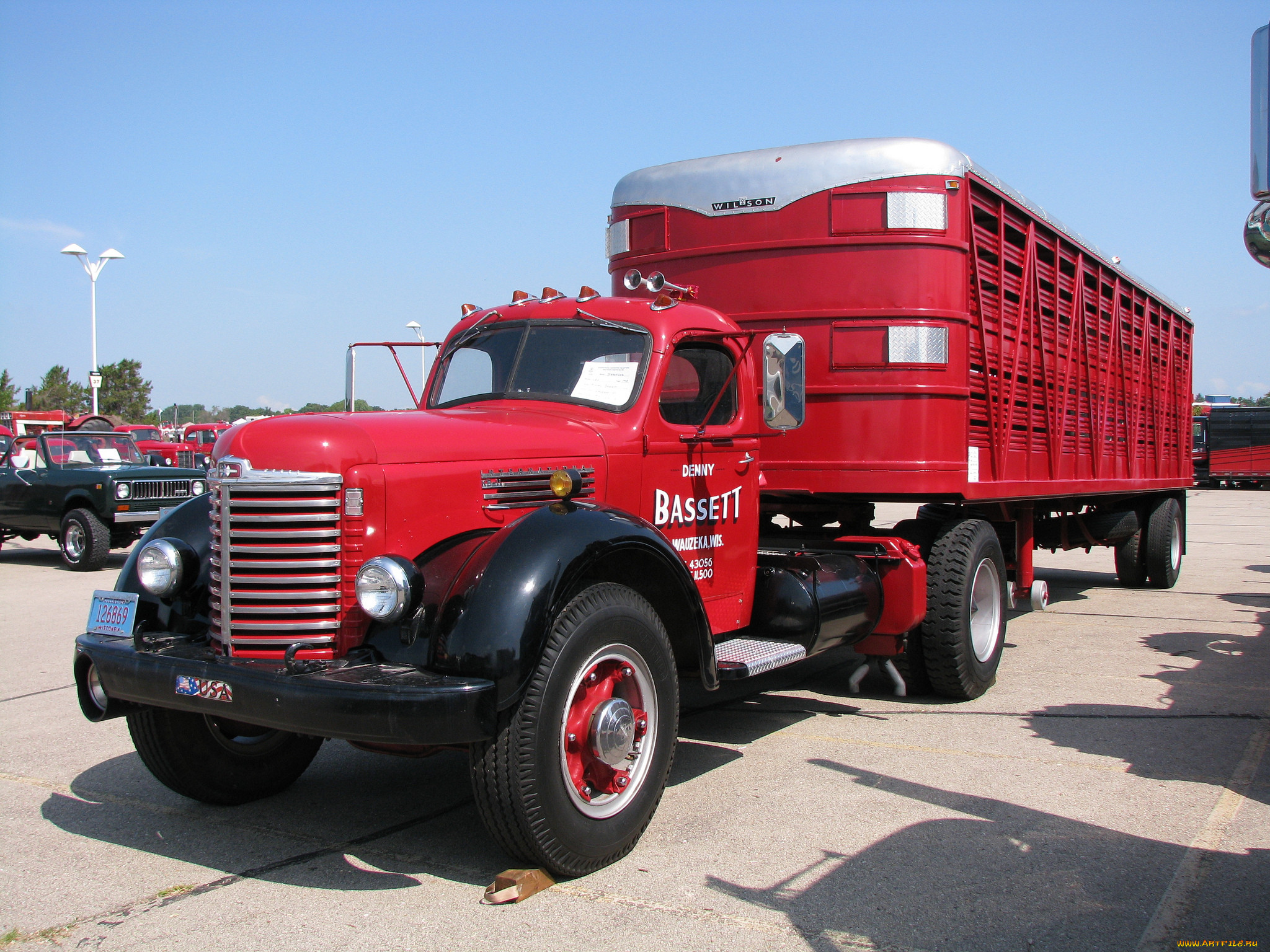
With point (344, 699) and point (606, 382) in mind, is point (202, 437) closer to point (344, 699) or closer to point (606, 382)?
point (606, 382)

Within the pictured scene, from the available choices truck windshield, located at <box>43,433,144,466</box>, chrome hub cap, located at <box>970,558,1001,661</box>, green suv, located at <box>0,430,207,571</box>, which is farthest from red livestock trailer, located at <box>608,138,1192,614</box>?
truck windshield, located at <box>43,433,144,466</box>

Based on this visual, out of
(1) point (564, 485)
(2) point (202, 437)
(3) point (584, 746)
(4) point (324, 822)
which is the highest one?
(2) point (202, 437)

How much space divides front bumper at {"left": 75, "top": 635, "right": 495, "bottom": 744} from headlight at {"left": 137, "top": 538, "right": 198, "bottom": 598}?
1.51 ft

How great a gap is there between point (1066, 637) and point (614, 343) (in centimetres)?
546

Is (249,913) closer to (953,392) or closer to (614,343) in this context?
(614,343)

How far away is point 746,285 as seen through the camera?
6.38 metres

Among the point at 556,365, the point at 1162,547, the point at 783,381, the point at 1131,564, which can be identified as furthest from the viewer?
the point at 1131,564

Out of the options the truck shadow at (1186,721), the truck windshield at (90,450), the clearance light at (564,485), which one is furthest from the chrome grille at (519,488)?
the truck windshield at (90,450)

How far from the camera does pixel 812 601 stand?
5.22 m

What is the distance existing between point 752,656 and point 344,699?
2.08m

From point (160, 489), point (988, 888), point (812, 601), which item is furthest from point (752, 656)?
point (160, 489)

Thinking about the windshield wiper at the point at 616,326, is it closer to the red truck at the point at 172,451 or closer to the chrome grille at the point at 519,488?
the chrome grille at the point at 519,488

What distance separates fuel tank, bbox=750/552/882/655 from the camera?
17.1 feet

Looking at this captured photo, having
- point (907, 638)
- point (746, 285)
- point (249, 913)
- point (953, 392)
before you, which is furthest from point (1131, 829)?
point (746, 285)
